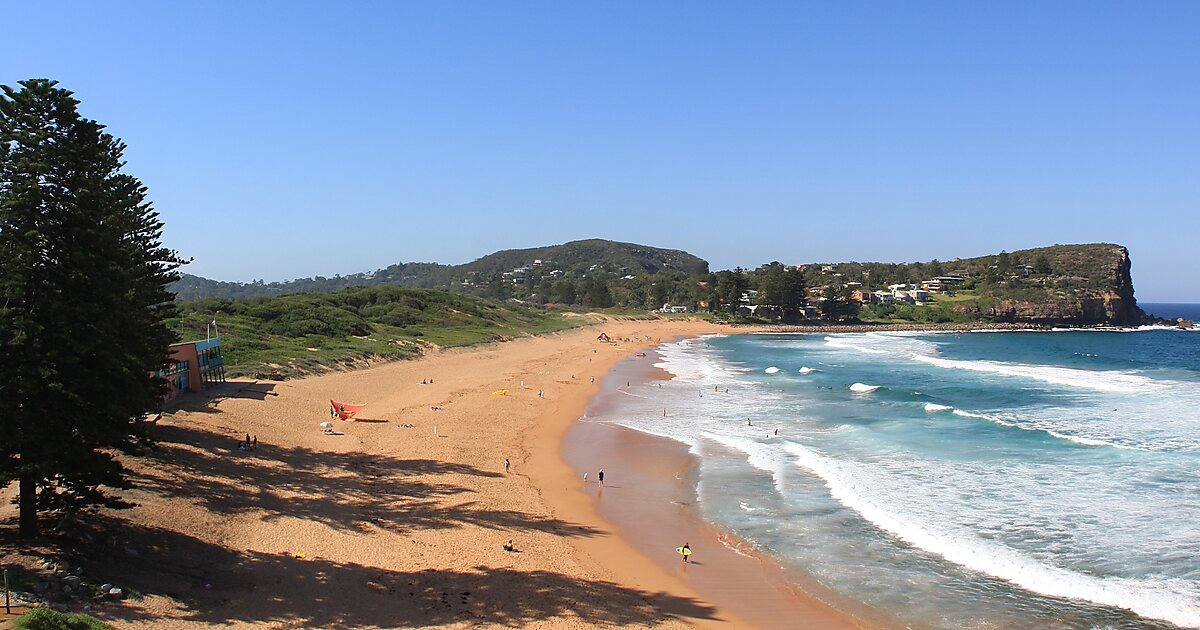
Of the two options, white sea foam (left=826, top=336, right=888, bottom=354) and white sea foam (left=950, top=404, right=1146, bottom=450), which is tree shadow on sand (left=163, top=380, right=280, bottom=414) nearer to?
white sea foam (left=950, top=404, right=1146, bottom=450)

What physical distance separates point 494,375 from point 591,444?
57.7 ft

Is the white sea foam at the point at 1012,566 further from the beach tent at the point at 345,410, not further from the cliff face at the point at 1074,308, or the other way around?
the cliff face at the point at 1074,308

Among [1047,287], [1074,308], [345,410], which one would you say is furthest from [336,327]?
[1047,287]

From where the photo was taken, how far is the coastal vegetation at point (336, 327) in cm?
3684

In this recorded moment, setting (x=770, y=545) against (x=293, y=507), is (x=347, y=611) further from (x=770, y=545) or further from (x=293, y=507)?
(x=770, y=545)

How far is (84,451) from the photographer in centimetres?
1055

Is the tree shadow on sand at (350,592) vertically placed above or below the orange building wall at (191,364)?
below

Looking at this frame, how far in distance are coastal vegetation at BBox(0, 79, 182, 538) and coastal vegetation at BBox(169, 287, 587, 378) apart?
1203 centimetres

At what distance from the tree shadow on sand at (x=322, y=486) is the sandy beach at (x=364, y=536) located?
0.07 m

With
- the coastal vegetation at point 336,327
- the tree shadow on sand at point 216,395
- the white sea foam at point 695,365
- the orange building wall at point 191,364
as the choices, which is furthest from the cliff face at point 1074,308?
the orange building wall at point 191,364

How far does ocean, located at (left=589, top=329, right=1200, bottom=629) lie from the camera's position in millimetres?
12766

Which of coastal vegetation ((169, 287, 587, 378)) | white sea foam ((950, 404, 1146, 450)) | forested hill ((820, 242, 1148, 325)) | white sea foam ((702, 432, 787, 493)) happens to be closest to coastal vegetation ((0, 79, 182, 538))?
coastal vegetation ((169, 287, 587, 378))

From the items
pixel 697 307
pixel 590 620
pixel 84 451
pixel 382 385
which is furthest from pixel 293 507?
pixel 697 307

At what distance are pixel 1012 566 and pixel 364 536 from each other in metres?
12.8
